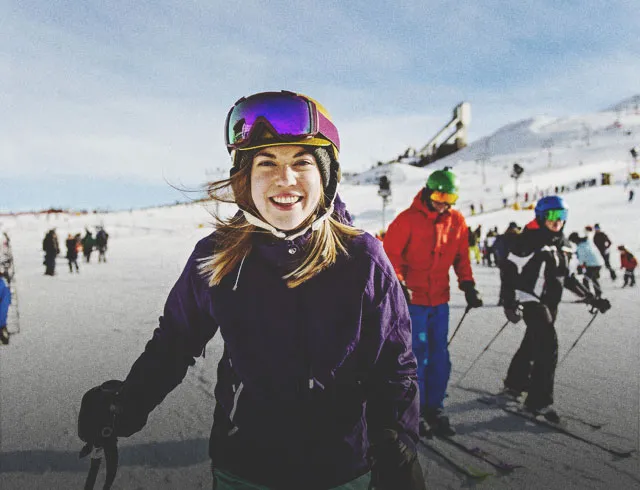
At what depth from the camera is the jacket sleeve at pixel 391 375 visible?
1368mm

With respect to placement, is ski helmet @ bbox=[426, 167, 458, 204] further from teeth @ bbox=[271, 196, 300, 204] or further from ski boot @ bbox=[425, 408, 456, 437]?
teeth @ bbox=[271, 196, 300, 204]

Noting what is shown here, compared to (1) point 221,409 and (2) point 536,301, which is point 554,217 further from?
→ (1) point 221,409

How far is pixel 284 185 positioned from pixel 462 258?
2.78 m

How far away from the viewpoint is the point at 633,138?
87.3 m

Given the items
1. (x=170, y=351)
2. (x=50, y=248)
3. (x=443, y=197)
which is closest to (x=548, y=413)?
(x=443, y=197)

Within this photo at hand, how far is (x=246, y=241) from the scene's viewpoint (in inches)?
59.0

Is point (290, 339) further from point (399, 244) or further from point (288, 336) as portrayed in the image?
point (399, 244)

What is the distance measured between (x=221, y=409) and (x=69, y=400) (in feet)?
10.5

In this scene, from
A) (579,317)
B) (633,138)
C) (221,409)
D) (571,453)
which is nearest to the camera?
(221,409)

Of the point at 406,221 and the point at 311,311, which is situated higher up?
the point at 406,221

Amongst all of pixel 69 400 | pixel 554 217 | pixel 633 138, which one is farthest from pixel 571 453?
pixel 633 138

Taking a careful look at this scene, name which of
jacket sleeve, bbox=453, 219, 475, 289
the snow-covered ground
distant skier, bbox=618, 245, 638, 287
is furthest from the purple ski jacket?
distant skier, bbox=618, 245, 638, 287

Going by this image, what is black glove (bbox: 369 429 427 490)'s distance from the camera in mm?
1287

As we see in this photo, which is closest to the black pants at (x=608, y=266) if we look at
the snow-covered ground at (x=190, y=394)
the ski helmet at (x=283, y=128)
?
the snow-covered ground at (x=190, y=394)
